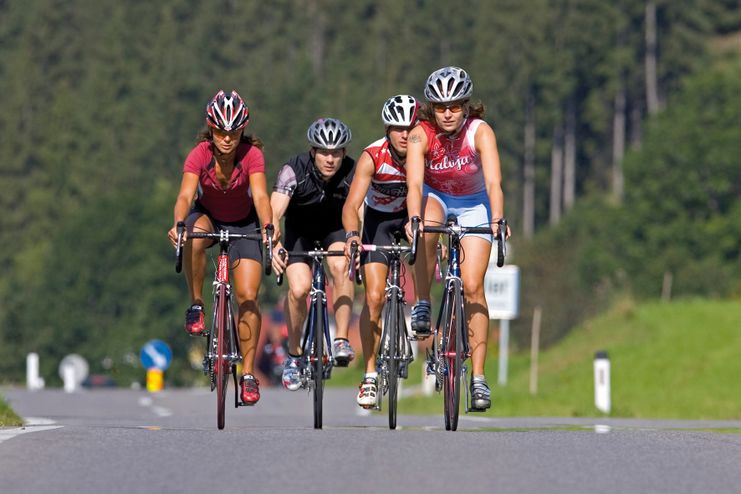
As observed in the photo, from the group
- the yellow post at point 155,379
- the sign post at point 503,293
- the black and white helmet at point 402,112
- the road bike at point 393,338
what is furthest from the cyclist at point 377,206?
the yellow post at point 155,379

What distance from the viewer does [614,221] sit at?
8894 centimetres

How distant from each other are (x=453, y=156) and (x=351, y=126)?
112699 millimetres

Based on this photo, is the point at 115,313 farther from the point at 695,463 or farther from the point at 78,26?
the point at 695,463

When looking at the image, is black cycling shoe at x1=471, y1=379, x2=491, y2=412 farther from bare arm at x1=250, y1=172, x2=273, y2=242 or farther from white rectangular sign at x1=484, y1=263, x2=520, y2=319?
white rectangular sign at x1=484, y1=263, x2=520, y2=319

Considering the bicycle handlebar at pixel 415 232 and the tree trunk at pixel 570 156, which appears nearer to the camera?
the bicycle handlebar at pixel 415 232

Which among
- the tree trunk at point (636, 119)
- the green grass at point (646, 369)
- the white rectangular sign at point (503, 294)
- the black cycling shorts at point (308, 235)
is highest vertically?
the tree trunk at point (636, 119)

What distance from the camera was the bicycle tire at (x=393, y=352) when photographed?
45.5ft

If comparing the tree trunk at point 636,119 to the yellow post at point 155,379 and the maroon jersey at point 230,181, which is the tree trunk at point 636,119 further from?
the maroon jersey at point 230,181

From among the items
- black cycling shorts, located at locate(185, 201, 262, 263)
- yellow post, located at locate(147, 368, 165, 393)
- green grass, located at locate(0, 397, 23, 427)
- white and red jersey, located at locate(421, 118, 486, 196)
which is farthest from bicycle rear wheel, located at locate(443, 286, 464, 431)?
yellow post, located at locate(147, 368, 165, 393)

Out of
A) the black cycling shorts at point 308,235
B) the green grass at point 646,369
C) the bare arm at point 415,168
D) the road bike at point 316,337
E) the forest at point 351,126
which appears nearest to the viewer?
the bare arm at point 415,168

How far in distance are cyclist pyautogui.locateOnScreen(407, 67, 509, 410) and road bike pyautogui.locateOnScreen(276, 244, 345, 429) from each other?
67 cm

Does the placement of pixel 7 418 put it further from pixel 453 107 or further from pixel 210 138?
pixel 453 107

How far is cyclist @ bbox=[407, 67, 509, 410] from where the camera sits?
13250mm

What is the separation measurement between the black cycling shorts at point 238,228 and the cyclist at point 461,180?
4.10 ft
